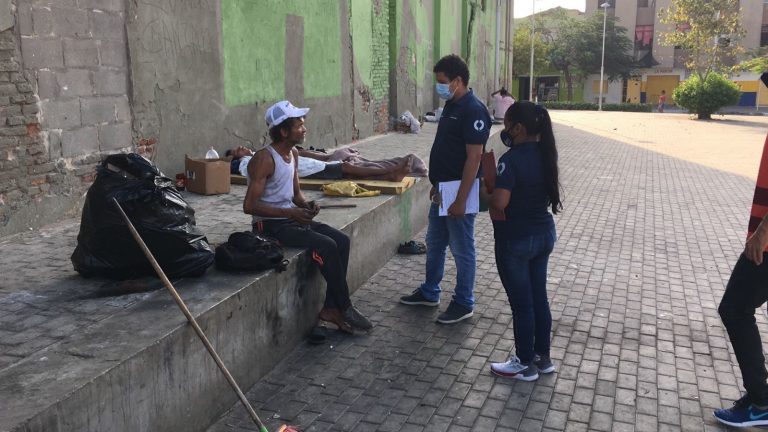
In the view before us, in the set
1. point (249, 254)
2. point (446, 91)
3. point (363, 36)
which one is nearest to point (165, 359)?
point (249, 254)

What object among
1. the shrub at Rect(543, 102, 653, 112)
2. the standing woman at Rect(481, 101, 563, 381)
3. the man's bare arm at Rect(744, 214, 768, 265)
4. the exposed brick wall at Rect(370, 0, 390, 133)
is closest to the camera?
the man's bare arm at Rect(744, 214, 768, 265)

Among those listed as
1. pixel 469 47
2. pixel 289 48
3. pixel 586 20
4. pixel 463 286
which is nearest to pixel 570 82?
pixel 586 20

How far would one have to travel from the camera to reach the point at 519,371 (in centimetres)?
423

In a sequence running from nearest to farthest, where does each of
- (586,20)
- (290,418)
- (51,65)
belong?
(290,418) → (51,65) → (586,20)

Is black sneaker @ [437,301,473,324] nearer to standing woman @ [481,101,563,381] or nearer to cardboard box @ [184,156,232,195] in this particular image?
standing woman @ [481,101,563,381]

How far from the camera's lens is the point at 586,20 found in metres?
57.5

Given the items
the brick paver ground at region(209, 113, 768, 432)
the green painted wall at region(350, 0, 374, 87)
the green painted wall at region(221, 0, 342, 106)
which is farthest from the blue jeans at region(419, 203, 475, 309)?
the green painted wall at region(350, 0, 374, 87)

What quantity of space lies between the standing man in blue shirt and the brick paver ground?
0.30 m

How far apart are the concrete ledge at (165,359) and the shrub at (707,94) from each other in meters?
28.5

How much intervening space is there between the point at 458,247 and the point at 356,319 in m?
0.98

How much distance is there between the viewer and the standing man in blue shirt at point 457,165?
4824mm

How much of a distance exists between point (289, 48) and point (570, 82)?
53.2m

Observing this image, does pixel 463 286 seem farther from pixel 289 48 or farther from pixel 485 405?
pixel 289 48

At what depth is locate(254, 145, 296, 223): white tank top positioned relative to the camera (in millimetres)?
4723
